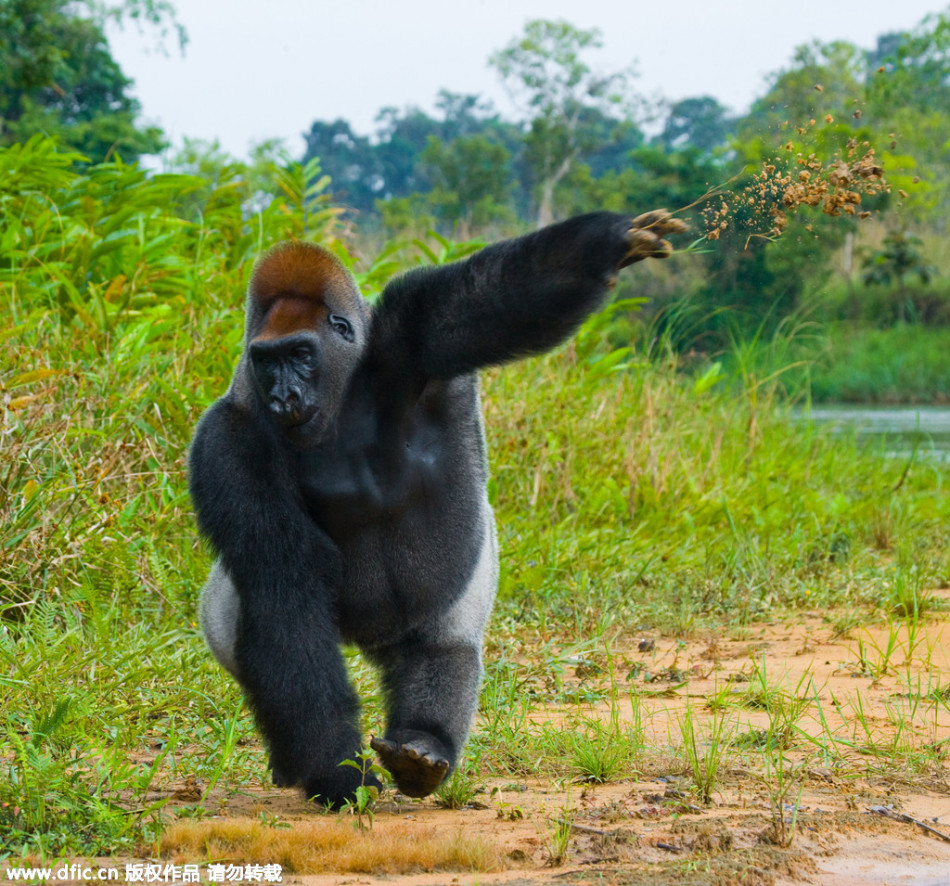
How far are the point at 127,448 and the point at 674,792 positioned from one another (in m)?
3.10

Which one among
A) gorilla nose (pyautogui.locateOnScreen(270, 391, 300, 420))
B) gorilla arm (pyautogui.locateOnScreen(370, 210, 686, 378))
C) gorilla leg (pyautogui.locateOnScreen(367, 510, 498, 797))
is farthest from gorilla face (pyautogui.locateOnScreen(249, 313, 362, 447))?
gorilla leg (pyautogui.locateOnScreen(367, 510, 498, 797))

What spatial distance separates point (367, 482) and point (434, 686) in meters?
0.58

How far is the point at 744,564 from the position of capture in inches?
220

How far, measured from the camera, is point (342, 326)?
9.70ft

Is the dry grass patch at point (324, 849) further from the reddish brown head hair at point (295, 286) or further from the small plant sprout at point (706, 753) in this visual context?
the reddish brown head hair at point (295, 286)

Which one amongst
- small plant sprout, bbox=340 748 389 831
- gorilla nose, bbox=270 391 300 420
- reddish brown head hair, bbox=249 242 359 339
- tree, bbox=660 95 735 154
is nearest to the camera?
small plant sprout, bbox=340 748 389 831

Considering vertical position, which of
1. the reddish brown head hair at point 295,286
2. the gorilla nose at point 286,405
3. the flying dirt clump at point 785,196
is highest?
the flying dirt clump at point 785,196

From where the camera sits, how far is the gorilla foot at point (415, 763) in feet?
8.32

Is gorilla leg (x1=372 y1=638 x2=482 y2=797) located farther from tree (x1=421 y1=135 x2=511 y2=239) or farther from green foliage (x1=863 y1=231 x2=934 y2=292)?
tree (x1=421 y1=135 x2=511 y2=239)

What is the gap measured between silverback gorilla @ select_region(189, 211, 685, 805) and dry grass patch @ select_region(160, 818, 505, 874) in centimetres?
31

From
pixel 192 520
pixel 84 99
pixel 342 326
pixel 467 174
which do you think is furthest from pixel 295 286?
pixel 467 174

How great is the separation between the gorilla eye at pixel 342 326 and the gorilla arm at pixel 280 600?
0.33 m

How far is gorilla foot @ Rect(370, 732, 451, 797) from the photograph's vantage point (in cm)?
254

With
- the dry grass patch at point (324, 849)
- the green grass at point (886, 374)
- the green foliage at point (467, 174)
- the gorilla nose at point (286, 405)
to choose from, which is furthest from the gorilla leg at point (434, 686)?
the green foliage at point (467, 174)
